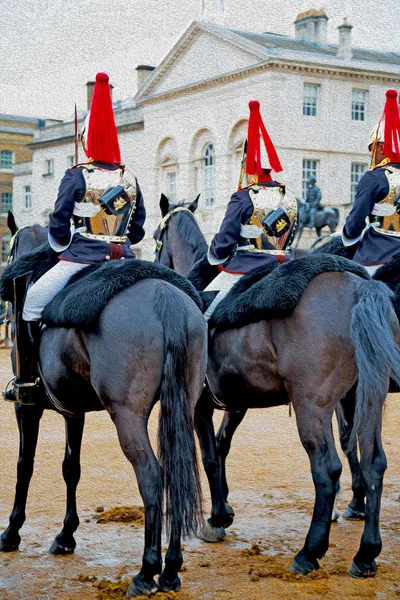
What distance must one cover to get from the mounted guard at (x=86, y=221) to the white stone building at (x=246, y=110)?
1311 inches

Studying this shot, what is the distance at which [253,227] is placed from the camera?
262 inches

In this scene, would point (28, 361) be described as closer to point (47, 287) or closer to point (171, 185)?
point (47, 287)

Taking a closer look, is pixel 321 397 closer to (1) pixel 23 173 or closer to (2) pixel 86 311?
(2) pixel 86 311

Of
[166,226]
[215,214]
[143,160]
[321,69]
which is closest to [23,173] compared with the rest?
[143,160]

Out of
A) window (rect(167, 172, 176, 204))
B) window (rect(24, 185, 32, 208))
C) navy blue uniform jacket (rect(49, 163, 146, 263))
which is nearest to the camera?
navy blue uniform jacket (rect(49, 163, 146, 263))

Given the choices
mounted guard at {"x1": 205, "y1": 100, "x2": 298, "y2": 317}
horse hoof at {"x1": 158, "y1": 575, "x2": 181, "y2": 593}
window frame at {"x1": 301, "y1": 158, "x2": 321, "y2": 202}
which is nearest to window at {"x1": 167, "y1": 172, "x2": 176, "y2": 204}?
window frame at {"x1": 301, "y1": 158, "x2": 321, "y2": 202}

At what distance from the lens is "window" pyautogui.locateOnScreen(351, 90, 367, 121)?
4159cm

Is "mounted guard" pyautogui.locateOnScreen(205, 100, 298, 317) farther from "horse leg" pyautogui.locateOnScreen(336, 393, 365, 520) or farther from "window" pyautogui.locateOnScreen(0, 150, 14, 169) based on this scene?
"window" pyautogui.locateOnScreen(0, 150, 14, 169)

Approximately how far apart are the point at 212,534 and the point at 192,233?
96.6 inches

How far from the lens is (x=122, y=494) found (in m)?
7.66

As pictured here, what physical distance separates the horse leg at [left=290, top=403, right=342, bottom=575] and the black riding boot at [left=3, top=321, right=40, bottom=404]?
169cm

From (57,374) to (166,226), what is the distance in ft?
8.33

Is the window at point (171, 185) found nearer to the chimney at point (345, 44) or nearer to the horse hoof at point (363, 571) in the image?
the chimney at point (345, 44)

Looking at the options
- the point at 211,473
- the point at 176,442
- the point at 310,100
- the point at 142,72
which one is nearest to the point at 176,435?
the point at 176,442
